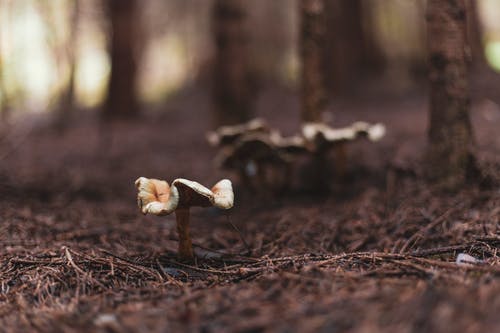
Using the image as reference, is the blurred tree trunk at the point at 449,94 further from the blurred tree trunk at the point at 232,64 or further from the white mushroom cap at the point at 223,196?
the blurred tree trunk at the point at 232,64

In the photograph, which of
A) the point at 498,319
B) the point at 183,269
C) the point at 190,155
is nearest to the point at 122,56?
the point at 190,155

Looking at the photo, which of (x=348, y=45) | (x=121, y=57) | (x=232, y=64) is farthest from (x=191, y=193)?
(x=348, y=45)

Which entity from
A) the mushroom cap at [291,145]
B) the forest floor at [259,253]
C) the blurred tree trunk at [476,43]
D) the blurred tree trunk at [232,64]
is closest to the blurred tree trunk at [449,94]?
the forest floor at [259,253]

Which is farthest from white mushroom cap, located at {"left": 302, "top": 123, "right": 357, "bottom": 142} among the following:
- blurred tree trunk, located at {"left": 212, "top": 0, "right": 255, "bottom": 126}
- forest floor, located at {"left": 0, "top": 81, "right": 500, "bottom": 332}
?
blurred tree trunk, located at {"left": 212, "top": 0, "right": 255, "bottom": 126}

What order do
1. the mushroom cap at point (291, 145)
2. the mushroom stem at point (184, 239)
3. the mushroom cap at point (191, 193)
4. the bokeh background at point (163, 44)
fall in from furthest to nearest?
the bokeh background at point (163, 44) → the mushroom cap at point (291, 145) → the mushroom stem at point (184, 239) → the mushroom cap at point (191, 193)

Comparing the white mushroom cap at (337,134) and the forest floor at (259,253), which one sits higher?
the white mushroom cap at (337,134)

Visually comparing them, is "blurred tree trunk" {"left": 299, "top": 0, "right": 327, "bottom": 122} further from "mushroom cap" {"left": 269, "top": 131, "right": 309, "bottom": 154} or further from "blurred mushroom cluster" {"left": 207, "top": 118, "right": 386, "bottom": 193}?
"mushroom cap" {"left": 269, "top": 131, "right": 309, "bottom": 154}

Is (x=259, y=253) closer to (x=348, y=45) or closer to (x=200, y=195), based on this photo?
(x=200, y=195)
